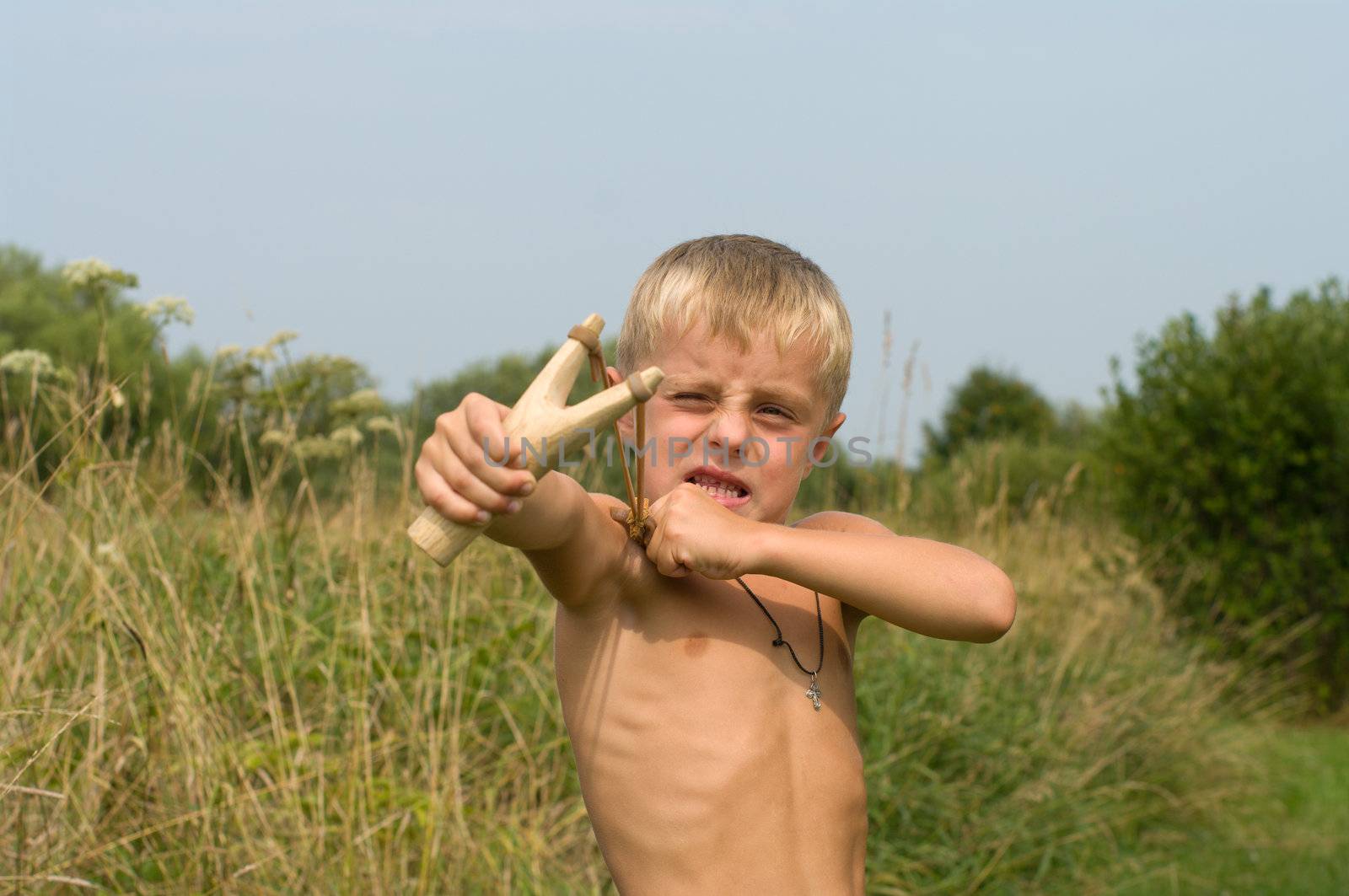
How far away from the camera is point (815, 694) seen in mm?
1962

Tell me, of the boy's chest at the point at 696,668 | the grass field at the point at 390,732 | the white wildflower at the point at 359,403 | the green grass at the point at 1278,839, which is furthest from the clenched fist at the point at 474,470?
the green grass at the point at 1278,839

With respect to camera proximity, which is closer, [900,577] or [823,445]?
[900,577]

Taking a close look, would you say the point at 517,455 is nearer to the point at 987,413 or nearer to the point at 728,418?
the point at 728,418

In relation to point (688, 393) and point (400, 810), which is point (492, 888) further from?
point (688, 393)

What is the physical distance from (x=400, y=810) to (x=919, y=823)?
6.85 ft

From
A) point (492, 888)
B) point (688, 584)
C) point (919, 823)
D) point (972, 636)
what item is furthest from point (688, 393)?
point (919, 823)

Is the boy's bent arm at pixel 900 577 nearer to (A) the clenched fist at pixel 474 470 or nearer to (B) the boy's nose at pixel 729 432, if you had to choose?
(B) the boy's nose at pixel 729 432

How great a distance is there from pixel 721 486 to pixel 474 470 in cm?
59

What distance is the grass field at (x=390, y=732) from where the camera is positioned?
10.0ft

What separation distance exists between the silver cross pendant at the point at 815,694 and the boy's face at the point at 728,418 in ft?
0.91

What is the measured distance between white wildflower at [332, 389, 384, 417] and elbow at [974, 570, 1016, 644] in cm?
270

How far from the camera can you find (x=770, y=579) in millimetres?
2037

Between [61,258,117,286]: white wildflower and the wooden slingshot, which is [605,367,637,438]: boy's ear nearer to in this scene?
the wooden slingshot

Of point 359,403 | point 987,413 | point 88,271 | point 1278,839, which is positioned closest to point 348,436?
point 359,403
